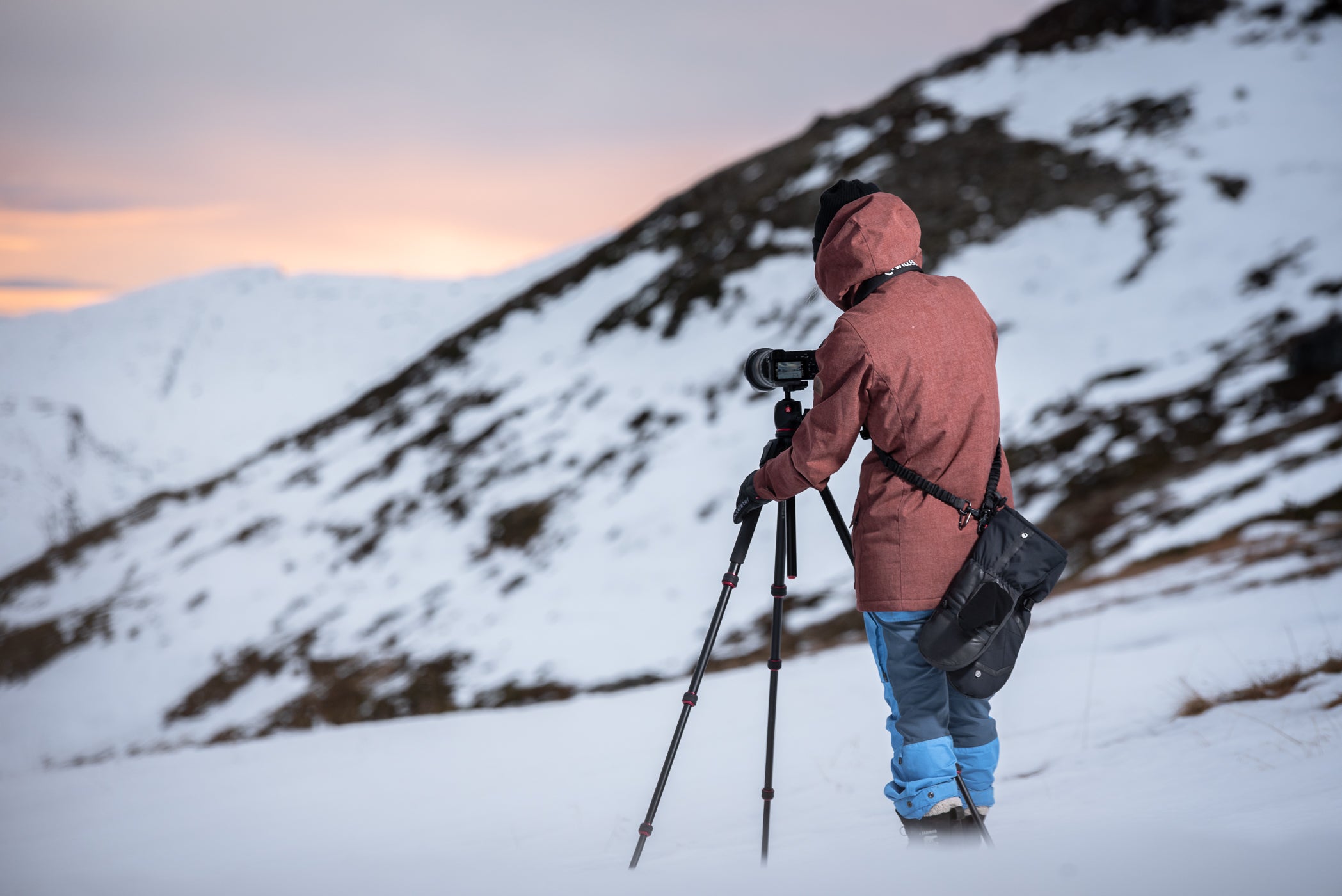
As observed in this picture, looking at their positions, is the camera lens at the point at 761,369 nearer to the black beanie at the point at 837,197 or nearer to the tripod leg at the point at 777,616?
the black beanie at the point at 837,197

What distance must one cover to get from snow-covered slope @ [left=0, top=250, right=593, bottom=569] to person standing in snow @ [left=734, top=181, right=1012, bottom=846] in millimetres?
64147

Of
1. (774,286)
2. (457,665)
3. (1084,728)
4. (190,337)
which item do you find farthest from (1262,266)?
(190,337)

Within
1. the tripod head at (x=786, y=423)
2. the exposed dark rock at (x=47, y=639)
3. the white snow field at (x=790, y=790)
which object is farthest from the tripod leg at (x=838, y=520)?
the exposed dark rock at (x=47, y=639)

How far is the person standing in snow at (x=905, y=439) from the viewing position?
3.10 metres

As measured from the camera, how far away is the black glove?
3447 mm

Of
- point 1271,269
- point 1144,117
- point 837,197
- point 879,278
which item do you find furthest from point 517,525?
point 1144,117

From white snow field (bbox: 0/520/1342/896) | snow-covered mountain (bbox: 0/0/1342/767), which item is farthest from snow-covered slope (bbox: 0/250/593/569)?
white snow field (bbox: 0/520/1342/896)

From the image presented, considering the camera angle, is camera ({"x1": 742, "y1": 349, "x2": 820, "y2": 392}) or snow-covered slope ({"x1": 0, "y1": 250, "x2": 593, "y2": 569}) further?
snow-covered slope ({"x1": 0, "y1": 250, "x2": 593, "y2": 569})

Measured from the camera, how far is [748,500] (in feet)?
11.5

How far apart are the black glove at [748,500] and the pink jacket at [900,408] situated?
5.1 inches

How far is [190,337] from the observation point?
105 metres

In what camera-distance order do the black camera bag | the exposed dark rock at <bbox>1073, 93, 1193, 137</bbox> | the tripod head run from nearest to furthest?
the black camera bag, the tripod head, the exposed dark rock at <bbox>1073, 93, 1193, 137</bbox>

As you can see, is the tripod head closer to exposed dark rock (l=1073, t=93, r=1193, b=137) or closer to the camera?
the camera

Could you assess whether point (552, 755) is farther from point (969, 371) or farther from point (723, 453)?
point (723, 453)
